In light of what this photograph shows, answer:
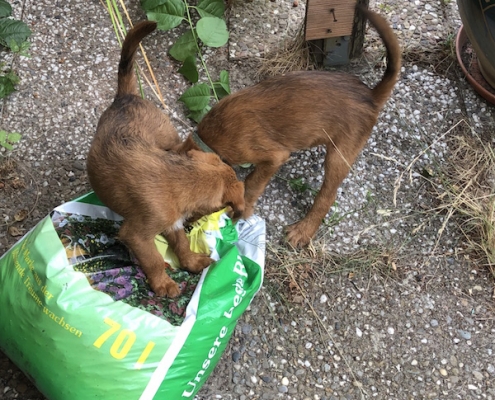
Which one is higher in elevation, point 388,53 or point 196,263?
point 388,53

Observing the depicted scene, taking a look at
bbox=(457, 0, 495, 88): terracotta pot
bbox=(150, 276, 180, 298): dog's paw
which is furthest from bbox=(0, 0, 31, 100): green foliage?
bbox=(457, 0, 495, 88): terracotta pot

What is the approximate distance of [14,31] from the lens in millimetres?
3705

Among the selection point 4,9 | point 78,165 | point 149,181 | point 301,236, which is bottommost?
point 301,236

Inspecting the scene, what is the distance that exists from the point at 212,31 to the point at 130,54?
3.21 ft

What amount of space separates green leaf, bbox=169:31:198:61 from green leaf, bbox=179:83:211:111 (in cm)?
35

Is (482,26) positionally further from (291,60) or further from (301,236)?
(301,236)

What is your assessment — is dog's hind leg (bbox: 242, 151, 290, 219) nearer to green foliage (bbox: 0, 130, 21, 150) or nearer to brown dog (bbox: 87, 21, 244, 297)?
brown dog (bbox: 87, 21, 244, 297)

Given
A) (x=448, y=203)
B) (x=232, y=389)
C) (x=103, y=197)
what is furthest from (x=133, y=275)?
(x=448, y=203)

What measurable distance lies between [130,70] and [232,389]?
174cm

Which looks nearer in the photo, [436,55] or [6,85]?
[6,85]

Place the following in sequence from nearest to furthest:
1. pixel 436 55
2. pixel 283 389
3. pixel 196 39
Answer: pixel 283 389 → pixel 196 39 → pixel 436 55

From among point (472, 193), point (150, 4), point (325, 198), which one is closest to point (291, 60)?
point (150, 4)

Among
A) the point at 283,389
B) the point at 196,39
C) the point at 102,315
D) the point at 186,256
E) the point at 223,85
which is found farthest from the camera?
the point at 196,39

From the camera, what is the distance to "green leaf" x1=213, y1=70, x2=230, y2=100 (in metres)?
3.55
